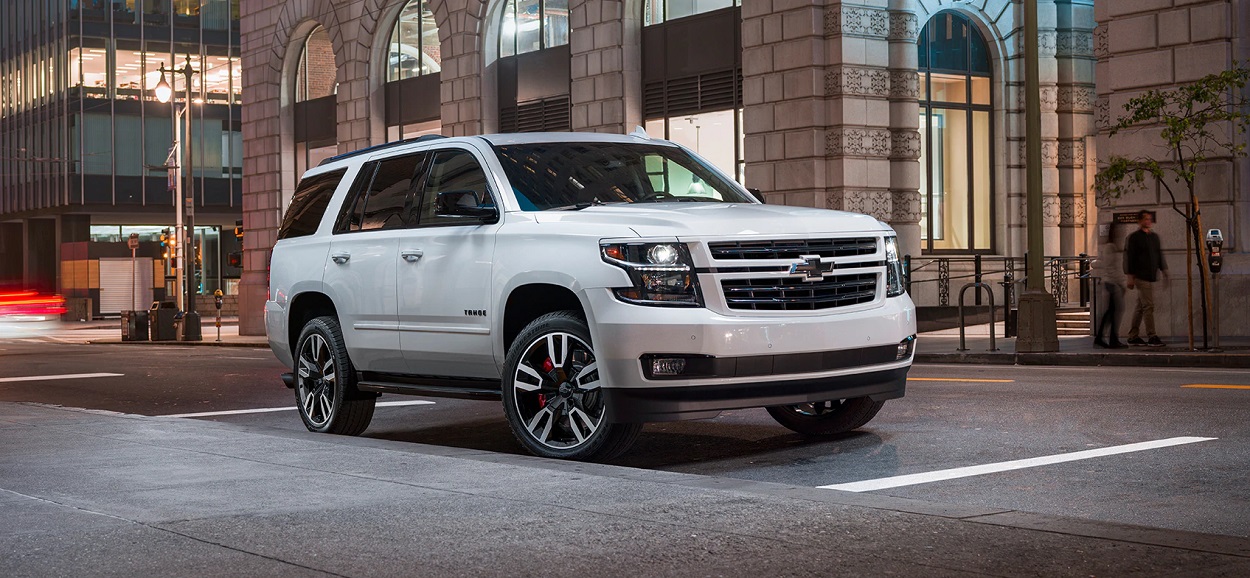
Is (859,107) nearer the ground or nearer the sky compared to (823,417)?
nearer the sky

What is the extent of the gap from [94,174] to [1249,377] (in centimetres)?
6521

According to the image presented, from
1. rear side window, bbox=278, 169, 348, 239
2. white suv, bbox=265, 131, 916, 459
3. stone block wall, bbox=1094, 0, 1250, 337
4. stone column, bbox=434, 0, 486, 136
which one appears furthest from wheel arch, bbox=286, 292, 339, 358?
stone column, bbox=434, 0, 486, 136

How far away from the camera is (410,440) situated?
10.8m

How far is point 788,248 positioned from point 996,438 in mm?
2114

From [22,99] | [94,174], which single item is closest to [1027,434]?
[94,174]

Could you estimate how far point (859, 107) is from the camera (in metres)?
27.2

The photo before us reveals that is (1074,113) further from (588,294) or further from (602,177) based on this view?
(588,294)

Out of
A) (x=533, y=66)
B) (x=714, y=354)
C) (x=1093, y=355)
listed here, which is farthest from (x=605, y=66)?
(x=714, y=354)

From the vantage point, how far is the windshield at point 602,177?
30.9ft

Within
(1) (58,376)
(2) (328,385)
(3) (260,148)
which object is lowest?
(1) (58,376)

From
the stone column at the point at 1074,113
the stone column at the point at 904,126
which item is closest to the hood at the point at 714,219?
the stone column at the point at 904,126

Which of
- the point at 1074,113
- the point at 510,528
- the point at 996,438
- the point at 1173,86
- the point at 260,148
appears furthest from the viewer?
the point at 260,148

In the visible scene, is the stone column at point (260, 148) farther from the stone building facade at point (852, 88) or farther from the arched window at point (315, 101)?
the stone building facade at point (852, 88)

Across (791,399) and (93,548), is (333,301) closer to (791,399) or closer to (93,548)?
(791,399)
